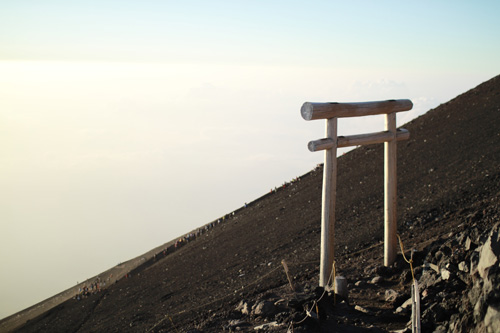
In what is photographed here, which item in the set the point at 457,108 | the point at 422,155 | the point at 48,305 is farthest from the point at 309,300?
the point at 48,305

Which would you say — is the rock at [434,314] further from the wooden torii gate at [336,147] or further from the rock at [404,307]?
the wooden torii gate at [336,147]

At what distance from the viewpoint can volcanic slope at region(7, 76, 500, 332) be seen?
1310 cm

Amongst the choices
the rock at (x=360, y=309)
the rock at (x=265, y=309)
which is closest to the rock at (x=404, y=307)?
the rock at (x=360, y=309)

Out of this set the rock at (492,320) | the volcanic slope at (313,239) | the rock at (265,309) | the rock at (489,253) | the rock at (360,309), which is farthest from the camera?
the volcanic slope at (313,239)

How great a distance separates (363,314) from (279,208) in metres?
16.5

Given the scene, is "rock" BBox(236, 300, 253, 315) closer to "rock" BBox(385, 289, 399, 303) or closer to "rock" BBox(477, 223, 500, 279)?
"rock" BBox(385, 289, 399, 303)

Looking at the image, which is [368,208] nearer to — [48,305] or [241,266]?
[241,266]

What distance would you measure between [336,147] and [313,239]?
28.0 ft

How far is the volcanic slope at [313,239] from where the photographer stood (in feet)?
43.0

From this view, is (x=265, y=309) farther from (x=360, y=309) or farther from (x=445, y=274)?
(x=445, y=274)

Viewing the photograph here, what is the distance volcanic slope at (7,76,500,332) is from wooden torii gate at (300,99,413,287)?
2.93ft

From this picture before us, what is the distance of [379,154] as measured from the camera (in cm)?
2727

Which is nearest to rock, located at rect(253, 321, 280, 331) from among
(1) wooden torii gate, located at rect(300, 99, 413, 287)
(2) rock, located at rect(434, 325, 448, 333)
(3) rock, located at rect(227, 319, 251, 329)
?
(3) rock, located at rect(227, 319, 251, 329)

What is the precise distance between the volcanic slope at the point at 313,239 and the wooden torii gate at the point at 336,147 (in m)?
0.89
